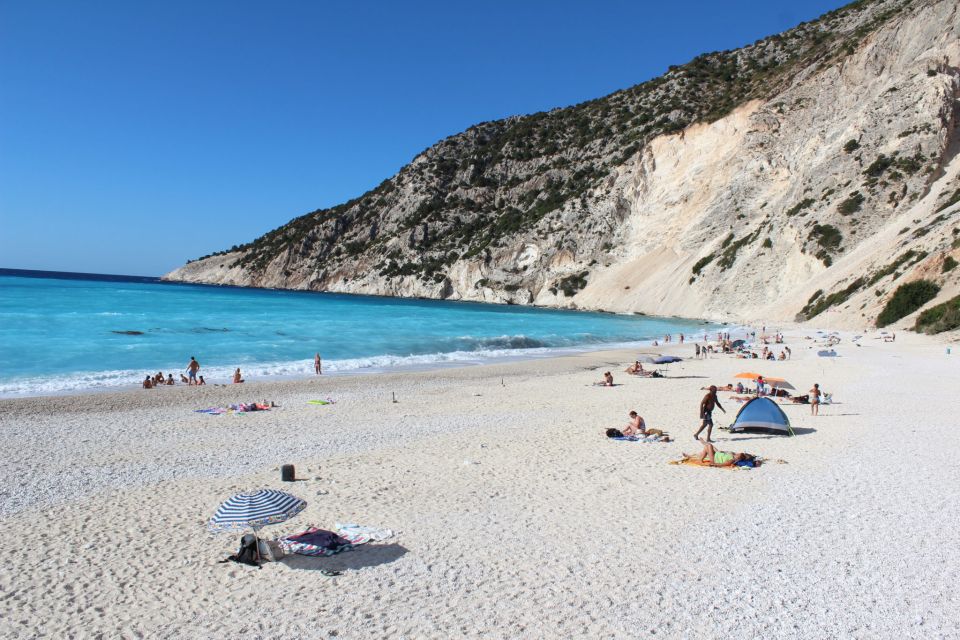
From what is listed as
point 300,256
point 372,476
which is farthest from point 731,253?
point 300,256

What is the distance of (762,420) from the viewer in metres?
12.9

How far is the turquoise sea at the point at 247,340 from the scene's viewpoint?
74.8ft

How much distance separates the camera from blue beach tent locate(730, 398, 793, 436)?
42.0 ft

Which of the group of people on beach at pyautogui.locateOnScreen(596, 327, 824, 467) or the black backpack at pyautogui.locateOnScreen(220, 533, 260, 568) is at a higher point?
the group of people on beach at pyautogui.locateOnScreen(596, 327, 824, 467)

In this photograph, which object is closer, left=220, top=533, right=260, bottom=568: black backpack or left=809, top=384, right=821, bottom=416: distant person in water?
left=220, top=533, right=260, bottom=568: black backpack

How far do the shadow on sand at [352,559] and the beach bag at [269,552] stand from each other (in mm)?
79

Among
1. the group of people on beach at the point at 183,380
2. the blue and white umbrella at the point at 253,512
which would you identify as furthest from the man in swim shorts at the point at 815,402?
the blue and white umbrella at the point at 253,512

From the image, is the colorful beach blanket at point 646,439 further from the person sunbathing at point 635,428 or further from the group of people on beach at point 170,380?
the group of people on beach at point 170,380

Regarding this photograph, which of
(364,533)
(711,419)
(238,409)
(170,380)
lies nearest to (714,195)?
(711,419)

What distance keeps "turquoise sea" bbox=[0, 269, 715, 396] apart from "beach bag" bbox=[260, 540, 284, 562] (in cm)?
1461

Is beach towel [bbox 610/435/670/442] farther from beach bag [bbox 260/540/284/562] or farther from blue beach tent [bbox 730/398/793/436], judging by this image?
beach bag [bbox 260/540/284/562]

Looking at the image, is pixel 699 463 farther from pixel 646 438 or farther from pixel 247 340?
pixel 247 340

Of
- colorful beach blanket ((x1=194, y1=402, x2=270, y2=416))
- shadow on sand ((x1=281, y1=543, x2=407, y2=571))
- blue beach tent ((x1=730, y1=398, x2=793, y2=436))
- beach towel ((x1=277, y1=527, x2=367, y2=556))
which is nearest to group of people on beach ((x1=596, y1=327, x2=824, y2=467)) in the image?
blue beach tent ((x1=730, y1=398, x2=793, y2=436))

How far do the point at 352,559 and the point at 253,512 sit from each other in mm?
1141
